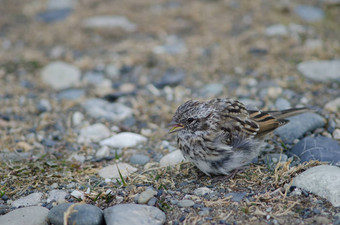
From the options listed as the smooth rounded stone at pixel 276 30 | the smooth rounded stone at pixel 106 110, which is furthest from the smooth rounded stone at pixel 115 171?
the smooth rounded stone at pixel 276 30

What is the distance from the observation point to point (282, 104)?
21.5 feet

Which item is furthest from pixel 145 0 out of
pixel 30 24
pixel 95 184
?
pixel 95 184

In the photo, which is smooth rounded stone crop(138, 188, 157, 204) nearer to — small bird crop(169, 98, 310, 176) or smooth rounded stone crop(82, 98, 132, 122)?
small bird crop(169, 98, 310, 176)

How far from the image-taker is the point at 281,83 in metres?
7.12

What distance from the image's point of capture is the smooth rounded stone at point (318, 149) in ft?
15.8

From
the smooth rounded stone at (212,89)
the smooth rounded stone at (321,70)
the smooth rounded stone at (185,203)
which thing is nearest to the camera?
the smooth rounded stone at (185,203)

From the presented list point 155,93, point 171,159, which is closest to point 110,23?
point 155,93

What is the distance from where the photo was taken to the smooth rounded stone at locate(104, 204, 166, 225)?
12.6 feet

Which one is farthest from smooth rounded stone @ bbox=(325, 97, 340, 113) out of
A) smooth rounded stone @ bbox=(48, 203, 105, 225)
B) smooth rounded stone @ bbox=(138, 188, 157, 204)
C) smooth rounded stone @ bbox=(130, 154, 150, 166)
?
smooth rounded stone @ bbox=(48, 203, 105, 225)

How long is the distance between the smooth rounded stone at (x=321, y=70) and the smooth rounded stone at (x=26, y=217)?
5085 millimetres

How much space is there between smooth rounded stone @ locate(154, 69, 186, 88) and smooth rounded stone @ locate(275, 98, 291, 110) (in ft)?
6.27

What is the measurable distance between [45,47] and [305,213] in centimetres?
694

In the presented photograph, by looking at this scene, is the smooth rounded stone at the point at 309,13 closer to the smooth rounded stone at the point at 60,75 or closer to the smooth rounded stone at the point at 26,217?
the smooth rounded stone at the point at 60,75

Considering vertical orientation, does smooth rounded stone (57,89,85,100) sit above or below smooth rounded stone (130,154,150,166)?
below
